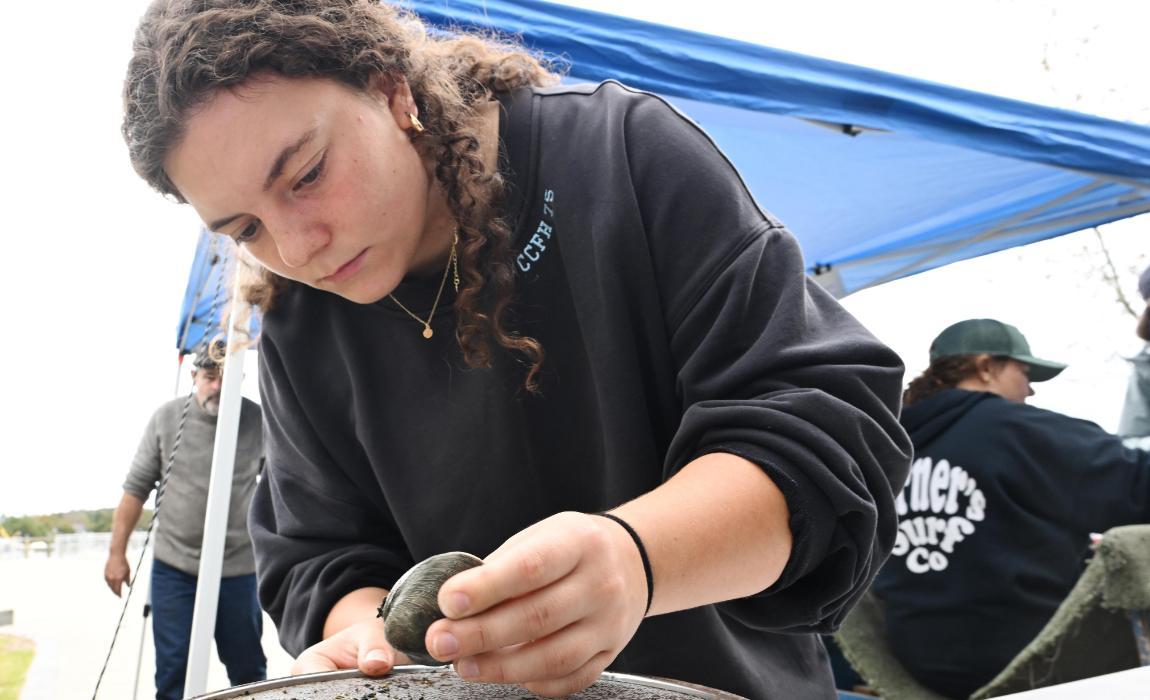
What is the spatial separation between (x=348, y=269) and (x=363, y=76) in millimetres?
189

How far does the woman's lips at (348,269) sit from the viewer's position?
89 cm

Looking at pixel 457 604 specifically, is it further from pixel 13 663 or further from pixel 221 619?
pixel 13 663

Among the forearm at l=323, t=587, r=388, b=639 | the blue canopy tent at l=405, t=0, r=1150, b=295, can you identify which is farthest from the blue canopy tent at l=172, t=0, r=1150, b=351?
the forearm at l=323, t=587, r=388, b=639

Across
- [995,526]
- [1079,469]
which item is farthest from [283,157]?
[1079,469]

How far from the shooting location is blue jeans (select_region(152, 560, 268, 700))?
388cm

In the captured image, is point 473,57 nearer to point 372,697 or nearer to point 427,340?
point 427,340

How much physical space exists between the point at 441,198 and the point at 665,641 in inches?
20.4

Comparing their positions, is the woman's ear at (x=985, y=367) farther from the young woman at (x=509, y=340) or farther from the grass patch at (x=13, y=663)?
the grass patch at (x=13, y=663)

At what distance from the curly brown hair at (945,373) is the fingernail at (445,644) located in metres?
2.63

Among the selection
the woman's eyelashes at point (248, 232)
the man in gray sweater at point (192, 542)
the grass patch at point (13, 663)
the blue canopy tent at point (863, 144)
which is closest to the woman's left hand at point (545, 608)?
the woman's eyelashes at point (248, 232)

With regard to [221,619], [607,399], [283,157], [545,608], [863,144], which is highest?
[863,144]

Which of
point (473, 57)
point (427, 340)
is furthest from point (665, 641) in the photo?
point (473, 57)

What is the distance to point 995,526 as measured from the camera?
2.42 m

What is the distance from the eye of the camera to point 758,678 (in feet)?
3.00
